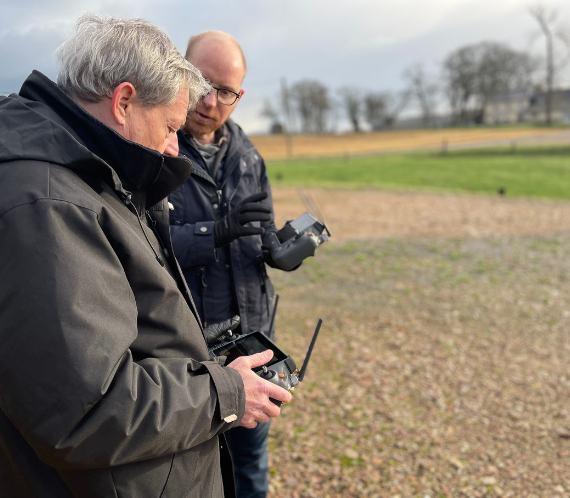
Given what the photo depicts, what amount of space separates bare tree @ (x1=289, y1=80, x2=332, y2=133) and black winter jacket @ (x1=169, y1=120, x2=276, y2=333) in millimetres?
62000

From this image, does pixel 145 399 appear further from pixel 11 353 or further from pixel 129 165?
pixel 129 165

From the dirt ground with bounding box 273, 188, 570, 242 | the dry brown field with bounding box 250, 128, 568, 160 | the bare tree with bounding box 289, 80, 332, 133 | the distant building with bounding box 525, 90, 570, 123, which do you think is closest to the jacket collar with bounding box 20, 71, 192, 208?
the dirt ground with bounding box 273, 188, 570, 242

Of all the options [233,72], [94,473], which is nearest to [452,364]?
[233,72]

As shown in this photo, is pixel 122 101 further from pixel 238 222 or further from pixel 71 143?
pixel 238 222

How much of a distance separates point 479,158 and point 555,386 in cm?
2845

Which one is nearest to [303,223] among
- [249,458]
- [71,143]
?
[249,458]

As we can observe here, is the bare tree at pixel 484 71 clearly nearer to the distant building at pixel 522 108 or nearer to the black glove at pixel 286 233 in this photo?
the distant building at pixel 522 108

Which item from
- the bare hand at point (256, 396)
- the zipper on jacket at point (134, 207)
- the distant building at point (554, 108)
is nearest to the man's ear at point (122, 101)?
the zipper on jacket at point (134, 207)

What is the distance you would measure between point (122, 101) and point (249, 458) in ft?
6.39

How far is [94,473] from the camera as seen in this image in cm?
131

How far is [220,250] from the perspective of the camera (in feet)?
8.31

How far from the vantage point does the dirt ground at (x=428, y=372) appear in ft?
11.1

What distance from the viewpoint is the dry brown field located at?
42500 mm

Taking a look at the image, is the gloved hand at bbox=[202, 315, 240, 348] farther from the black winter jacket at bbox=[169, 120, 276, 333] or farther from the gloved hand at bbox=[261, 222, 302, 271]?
the gloved hand at bbox=[261, 222, 302, 271]
